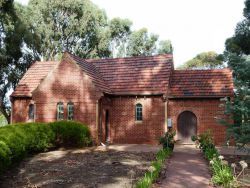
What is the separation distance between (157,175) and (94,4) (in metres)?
40.5

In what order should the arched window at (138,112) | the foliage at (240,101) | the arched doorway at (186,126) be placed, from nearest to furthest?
1. the foliage at (240,101)
2. the arched doorway at (186,126)
3. the arched window at (138,112)

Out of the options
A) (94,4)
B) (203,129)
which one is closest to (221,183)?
(203,129)

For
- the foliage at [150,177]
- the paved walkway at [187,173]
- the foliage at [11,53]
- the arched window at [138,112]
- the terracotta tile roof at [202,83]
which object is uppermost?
the foliage at [11,53]

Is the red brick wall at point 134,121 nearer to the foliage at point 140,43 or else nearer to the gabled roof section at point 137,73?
the gabled roof section at point 137,73

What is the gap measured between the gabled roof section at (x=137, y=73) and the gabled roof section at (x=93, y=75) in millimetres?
645

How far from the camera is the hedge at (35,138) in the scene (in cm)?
1447

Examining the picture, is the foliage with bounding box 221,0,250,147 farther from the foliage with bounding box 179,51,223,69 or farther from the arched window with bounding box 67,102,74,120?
the foliage with bounding box 179,51,223,69

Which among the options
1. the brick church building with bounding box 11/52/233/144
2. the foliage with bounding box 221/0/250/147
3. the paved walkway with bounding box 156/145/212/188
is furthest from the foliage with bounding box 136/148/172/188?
the brick church building with bounding box 11/52/233/144

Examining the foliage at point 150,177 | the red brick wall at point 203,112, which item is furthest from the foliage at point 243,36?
the foliage at point 150,177

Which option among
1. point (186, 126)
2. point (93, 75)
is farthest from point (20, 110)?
point (186, 126)

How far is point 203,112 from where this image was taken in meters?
26.0

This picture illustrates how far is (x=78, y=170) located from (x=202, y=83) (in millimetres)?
15756

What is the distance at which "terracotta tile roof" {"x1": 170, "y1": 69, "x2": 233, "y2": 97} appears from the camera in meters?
26.1

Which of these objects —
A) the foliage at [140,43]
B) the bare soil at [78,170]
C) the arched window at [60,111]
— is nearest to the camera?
the bare soil at [78,170]
